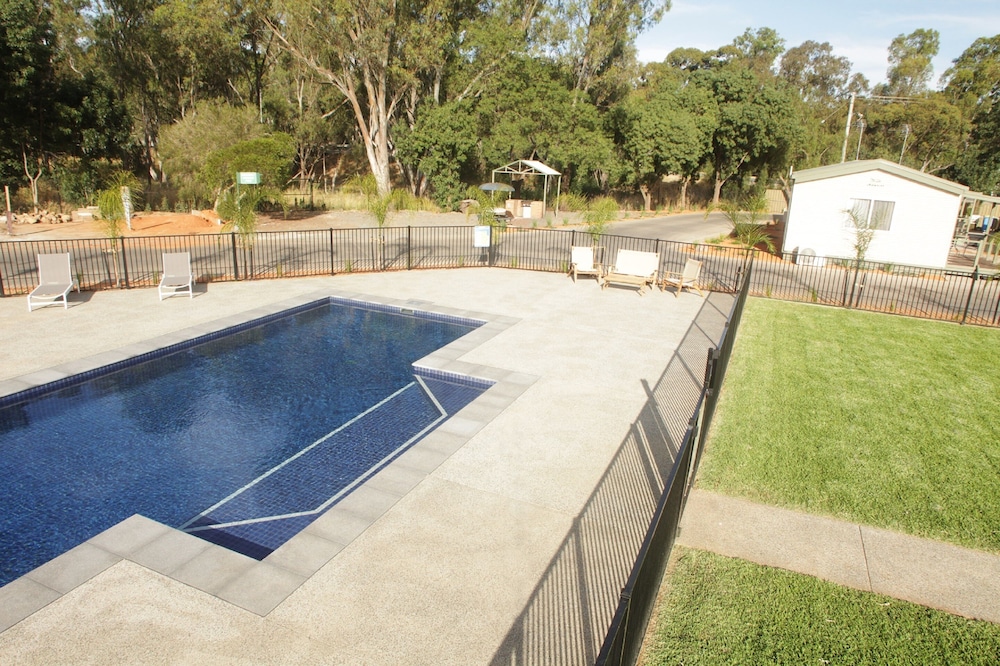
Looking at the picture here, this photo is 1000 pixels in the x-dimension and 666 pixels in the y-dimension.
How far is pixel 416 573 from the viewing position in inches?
185

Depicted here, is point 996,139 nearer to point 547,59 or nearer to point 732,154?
point 732,154

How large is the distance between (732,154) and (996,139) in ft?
57.4

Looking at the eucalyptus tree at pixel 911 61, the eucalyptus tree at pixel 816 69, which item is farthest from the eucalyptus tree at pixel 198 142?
the eucalyptus tree at pixel 816 69

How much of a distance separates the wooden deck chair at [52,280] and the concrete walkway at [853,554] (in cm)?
1220

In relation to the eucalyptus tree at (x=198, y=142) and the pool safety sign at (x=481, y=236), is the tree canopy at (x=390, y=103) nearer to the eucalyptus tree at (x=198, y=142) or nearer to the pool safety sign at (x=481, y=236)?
the eucalyptus tree at (x=198, y=142)

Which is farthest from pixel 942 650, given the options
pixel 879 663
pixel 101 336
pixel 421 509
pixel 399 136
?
pixel 399 136

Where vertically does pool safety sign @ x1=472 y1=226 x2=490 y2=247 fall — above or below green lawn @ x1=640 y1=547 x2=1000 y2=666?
above

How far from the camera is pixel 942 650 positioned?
4.09m

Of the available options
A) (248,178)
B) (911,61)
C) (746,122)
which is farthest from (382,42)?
(911,61)

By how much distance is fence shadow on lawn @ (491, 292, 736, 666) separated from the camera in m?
4.02

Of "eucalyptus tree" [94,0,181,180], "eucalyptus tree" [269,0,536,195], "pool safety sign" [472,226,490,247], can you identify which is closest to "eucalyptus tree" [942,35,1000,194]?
"eucalyptus tree" [269,0,536,195]

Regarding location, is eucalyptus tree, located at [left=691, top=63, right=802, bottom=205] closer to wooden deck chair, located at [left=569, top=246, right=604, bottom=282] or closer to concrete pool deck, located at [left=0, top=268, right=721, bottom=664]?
wooden deck chair, located at [left=569, top=246, right=604, bottom=282]

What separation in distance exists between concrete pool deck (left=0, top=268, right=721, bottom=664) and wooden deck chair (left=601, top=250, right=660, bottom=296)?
5.46 metres

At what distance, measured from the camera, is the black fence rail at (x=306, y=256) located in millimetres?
15008
